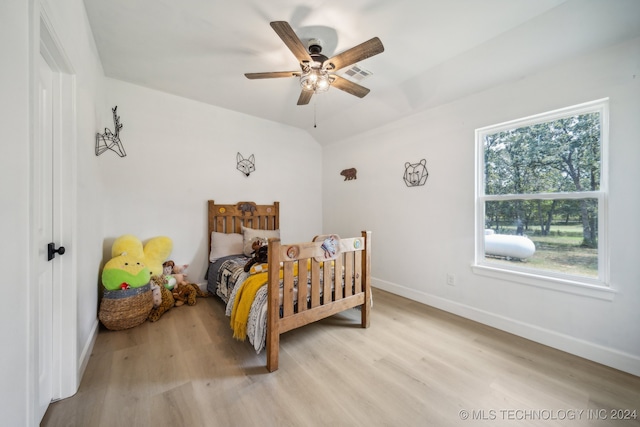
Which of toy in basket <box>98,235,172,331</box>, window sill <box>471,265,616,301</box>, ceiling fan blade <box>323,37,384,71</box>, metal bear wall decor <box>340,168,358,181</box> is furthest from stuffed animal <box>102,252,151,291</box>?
window sill <box>471,265,616,301</box>

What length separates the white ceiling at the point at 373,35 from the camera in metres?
1.61

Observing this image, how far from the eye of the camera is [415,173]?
2.94 metres

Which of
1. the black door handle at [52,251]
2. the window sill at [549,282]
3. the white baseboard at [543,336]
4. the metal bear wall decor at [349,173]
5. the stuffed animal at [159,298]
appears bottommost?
the white baseboard at [543,336]

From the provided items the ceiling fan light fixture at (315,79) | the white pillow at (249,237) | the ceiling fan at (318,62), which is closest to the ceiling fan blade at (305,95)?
the ceiling fan at (318,62)

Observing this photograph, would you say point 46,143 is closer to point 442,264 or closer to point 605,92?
point 442,264

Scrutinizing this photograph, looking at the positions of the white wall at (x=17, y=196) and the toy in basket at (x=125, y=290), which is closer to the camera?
the white wall at (x=17, y=196)

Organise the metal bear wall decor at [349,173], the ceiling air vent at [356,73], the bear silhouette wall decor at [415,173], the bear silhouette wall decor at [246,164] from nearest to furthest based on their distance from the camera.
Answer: the ceiling air vent at [356,73]
the bear silhouette wall decor at [415,173]
the bear silhouette wall decor at [246,164]
the metal bear wall decor at [349,173]

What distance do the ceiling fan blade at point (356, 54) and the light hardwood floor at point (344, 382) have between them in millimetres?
2214

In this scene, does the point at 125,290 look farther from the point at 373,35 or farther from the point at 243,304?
the point at 373,35

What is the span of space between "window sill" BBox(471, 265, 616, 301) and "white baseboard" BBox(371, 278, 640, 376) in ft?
1.21

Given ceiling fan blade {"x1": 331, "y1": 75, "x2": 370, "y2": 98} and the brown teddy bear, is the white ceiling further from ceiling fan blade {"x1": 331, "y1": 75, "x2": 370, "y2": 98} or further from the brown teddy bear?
the brown teddy bear

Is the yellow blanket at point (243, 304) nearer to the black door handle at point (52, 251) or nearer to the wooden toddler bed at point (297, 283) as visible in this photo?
the wooden toddler bed at point (297, 283)

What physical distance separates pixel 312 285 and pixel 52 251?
5.20 feet

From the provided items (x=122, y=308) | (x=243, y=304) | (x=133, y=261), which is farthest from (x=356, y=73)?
(x=122, y=308)
